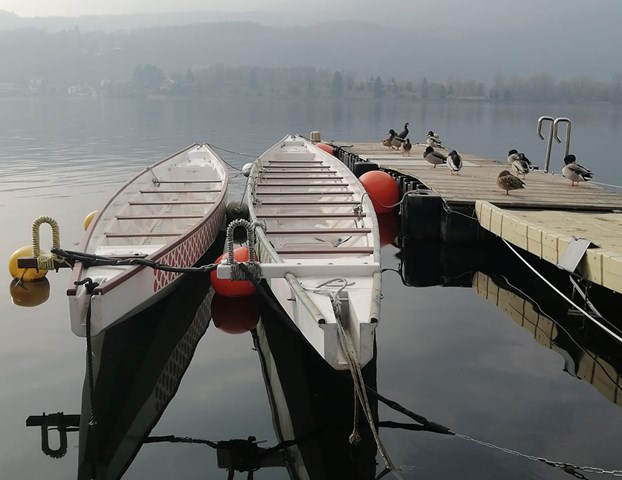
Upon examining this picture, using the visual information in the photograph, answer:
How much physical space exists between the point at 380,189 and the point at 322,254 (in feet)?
30.3

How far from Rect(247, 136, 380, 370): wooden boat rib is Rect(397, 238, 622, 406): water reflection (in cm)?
233

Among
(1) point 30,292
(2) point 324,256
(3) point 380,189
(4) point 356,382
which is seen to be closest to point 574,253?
(2) point 324,256

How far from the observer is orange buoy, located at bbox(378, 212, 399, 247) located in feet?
51.5

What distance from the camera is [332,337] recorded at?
5.56 m

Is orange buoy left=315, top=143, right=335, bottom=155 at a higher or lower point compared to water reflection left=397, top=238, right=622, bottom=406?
higher

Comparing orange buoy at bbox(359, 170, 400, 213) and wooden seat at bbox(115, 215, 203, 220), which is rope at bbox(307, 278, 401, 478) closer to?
wooden seat at bbox(115, 215, 203, 220)

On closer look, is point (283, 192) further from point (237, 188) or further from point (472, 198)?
point (237, 188)

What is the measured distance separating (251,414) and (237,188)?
17.1m

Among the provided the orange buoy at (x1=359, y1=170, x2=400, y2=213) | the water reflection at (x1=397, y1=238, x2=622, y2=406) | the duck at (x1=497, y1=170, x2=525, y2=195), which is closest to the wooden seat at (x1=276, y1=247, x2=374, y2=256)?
the water reflection at (x1=397, y1=238, x2=622, y2=406)

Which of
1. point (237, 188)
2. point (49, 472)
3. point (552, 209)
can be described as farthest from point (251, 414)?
point (237, 188)

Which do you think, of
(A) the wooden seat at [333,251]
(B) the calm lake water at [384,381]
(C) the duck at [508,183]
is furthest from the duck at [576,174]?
(A) the wooden seat at [333,251]

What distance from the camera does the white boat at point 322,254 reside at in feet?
18.8

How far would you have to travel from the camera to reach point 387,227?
17.0 metres

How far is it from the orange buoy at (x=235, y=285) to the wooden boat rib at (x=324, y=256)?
25.7 inches
